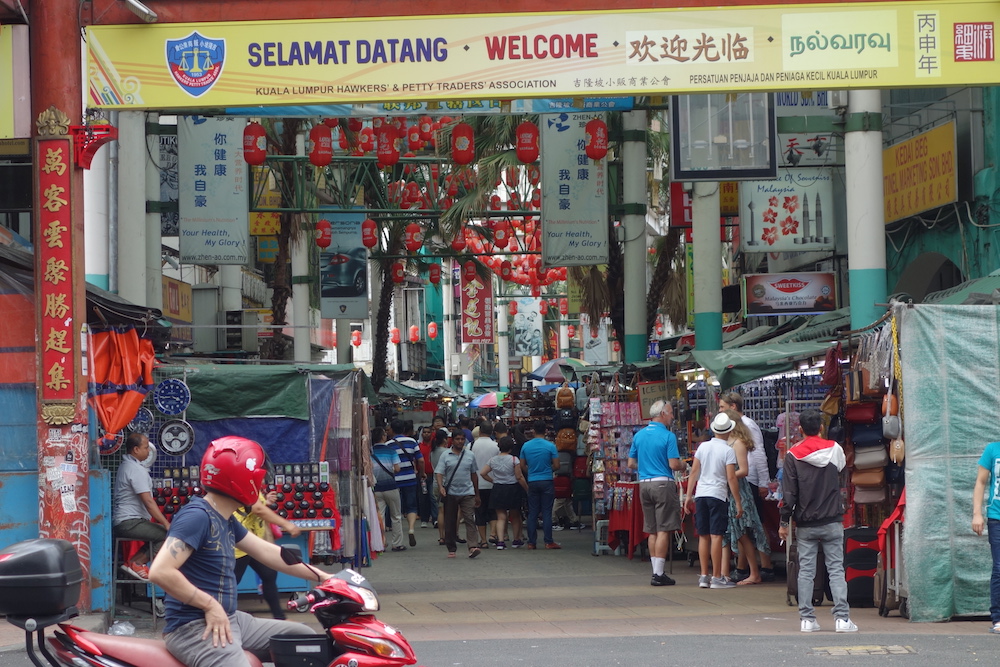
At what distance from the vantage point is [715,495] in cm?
1345

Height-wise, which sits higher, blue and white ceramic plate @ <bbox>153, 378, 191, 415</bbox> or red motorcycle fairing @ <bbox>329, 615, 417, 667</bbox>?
blue and white ceramic plate @ <bbox>153, 378, 191, 415</bbox>

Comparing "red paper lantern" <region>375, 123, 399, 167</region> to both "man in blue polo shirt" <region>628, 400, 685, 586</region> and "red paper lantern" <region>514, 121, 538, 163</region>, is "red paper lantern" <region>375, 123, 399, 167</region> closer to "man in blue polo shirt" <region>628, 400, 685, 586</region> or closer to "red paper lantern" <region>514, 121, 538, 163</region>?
"red paper lantern" <region>514, 121, 538, 163</region>

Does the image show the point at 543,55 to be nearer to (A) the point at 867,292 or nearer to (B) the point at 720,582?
(A) the point at 867,292

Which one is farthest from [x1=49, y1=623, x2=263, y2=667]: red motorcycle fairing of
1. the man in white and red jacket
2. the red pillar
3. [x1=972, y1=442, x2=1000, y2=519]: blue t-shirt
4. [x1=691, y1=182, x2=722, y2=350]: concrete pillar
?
[x1=691, y1=182, x2=722, y2=350]: concrete pillar

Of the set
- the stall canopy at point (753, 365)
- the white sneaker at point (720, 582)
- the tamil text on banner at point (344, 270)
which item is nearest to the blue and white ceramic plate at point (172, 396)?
the stall canopy at point (753, 365)

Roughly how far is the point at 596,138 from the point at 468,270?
51.0 ft

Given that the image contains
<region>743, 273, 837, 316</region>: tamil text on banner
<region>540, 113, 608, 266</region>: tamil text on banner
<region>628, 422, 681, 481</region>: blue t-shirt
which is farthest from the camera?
<region>540, 113, 608, 266</region>: tamil text on banner

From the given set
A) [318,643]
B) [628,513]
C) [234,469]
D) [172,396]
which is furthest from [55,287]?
[628,513]

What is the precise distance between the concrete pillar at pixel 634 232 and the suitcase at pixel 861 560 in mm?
11080

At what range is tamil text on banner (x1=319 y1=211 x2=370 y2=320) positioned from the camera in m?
28.0

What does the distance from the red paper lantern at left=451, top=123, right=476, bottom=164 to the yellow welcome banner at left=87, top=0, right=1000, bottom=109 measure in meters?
8.19

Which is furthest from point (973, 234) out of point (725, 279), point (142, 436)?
point (725, 279)

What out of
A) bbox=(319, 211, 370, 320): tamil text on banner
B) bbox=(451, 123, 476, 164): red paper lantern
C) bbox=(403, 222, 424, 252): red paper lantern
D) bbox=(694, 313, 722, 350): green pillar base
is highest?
bbox=(451, 123, 476, 164): red paper lantern

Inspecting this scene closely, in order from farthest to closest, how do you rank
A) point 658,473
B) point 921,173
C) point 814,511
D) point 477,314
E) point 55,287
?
point 477,314 → point 921,173 → point 658,473 → point 55,287 → point 814,511
